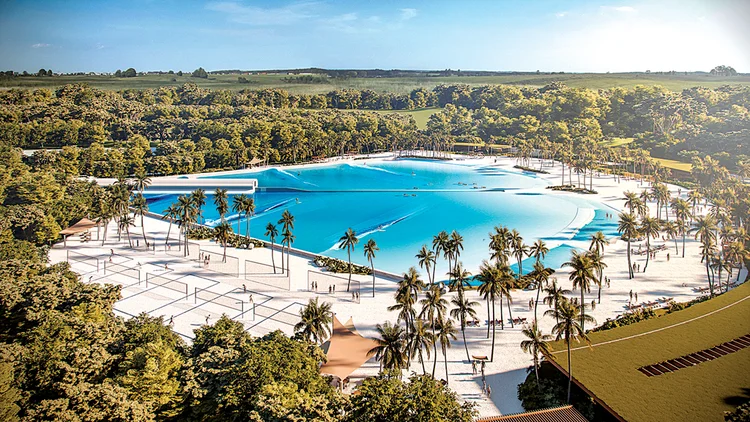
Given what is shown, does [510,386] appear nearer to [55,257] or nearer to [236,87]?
[55,257]

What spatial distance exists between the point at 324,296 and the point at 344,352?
34.5 feet

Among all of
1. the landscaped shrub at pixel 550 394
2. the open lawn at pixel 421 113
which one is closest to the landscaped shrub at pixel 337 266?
the landscaped shrub at pixel 550 394

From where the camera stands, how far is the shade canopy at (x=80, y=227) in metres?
45.7

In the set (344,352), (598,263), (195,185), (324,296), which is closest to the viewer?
(344,352)

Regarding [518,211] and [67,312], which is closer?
[67,312]

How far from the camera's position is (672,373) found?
71.4 feet

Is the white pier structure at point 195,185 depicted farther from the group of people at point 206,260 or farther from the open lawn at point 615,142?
the open lawn at point 615,142

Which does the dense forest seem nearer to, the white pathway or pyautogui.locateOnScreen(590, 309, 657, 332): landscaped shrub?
the white pathway

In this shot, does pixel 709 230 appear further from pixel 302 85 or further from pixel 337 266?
pixel 302 85

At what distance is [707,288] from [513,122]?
9044cm

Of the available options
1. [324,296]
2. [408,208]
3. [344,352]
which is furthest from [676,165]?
[344,352]

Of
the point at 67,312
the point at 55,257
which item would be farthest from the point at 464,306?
the point at 55,257

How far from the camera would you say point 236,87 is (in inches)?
6693

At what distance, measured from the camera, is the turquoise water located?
167ft
